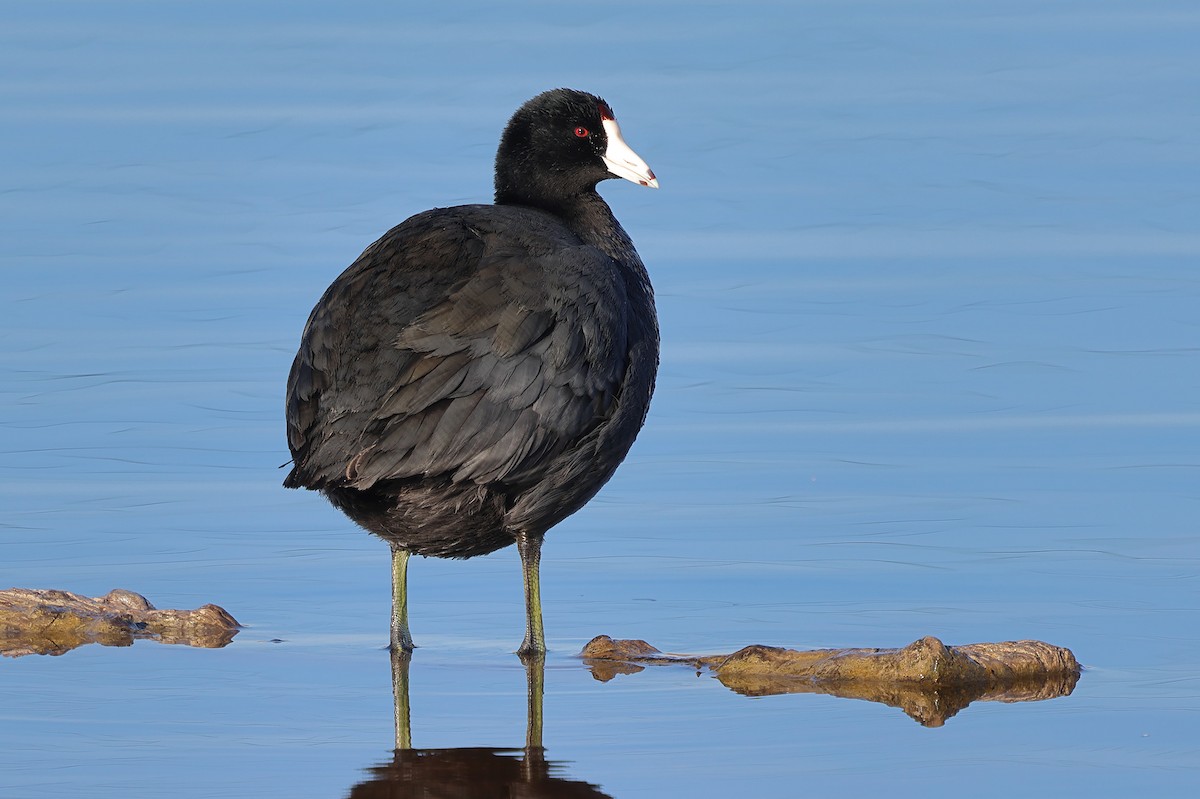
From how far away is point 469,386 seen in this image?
6621mm

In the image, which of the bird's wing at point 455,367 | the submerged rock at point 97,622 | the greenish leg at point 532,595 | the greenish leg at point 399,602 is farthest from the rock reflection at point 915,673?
the submerged rock at point 97,622

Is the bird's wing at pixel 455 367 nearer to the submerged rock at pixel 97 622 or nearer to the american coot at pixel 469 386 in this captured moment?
the american coot at pixel 469 386

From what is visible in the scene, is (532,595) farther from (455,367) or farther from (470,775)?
(470,775)

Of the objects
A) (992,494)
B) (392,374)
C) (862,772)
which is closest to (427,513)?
(392,374)

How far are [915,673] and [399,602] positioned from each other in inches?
65.1

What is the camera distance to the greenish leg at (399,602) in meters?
6.91

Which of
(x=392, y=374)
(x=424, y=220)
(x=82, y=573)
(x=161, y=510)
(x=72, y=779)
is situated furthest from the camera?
(x=161, y=510)

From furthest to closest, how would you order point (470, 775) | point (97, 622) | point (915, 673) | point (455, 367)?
1. point (97, 622)
2. point (455, 367)
3. point (915, 673)
4. point (470, 775)

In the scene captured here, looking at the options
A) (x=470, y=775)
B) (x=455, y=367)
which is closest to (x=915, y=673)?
(x=470, y=775)

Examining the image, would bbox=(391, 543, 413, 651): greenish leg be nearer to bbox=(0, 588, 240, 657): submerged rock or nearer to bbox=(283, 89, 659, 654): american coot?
bbox=(283, 89, 659, 654): american coot

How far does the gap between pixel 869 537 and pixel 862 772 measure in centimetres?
277

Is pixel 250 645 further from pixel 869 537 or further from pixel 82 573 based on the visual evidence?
pixel 869 537

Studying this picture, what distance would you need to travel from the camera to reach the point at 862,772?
5430 millimetres

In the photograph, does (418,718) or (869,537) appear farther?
(869,537)
